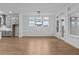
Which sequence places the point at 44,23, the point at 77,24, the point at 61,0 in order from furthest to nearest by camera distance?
the point at 44,23 < the point at 77,24 < the point at 61,0

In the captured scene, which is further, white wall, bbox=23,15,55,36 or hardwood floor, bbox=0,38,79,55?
white wall, bbox=23,15,55,36

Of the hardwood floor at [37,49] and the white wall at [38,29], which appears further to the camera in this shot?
the white wall at [38,29]

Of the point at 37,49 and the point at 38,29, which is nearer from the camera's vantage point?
the point at 37,49

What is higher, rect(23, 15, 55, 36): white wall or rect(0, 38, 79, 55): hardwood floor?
rect(23, 15, 55, 36): white wall

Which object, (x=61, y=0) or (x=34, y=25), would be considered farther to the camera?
(x=34, y=25)

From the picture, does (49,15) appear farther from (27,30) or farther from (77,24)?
(77,24)

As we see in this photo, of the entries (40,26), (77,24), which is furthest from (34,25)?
(77,24)

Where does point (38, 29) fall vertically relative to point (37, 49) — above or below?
above

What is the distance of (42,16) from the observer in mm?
13031

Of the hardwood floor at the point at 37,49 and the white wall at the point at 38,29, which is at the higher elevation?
the white wall at the point at 38,29

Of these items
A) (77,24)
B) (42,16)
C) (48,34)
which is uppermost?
(42,16)

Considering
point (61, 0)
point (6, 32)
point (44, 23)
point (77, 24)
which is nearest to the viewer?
point (61, 0)

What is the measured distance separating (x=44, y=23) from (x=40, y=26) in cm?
50
